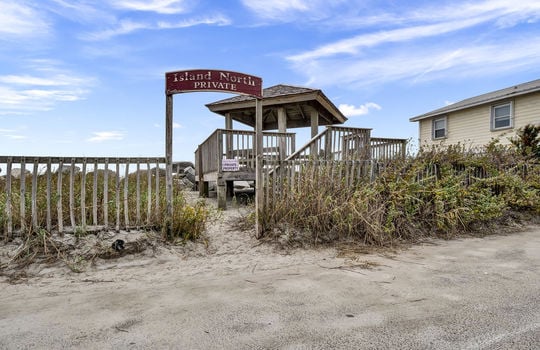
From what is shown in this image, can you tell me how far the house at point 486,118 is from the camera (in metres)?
13.4

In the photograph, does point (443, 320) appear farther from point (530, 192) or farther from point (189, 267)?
point (530, 192)

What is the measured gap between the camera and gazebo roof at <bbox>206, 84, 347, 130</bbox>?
31.7 feet

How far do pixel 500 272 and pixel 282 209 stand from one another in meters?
2.87

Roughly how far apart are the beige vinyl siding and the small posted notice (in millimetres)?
8940

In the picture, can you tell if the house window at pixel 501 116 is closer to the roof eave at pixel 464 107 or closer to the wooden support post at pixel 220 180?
the roof eave at pixel 464 107

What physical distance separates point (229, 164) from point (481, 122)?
13920mm

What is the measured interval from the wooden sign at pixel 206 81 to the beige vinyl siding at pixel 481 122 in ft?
33.4

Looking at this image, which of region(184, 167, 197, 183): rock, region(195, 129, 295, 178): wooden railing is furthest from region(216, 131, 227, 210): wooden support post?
region(184, 167, 197, 183): rock

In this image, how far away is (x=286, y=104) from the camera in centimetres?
1007

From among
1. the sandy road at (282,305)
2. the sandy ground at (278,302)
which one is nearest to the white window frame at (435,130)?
the sandy ground at (278,302)

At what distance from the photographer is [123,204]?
464cm

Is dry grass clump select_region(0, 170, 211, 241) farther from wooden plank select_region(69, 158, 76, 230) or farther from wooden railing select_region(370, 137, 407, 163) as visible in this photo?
wooden railing select_region(370, 137, 407, 163)

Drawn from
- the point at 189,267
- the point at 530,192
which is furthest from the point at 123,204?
the point at 530,192

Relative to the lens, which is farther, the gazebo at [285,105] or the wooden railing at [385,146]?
the gazebo at [285,105]
